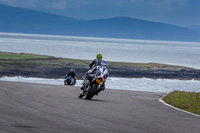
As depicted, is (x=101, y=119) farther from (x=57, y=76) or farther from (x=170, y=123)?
(x=57, y=76)

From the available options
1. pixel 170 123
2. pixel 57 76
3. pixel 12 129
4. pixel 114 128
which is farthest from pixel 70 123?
pixel 57 76

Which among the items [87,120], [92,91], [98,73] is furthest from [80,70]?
[87,120]

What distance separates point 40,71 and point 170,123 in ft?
179

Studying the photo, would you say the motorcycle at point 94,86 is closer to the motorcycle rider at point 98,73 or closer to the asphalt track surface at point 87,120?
the motorcycle rider at point 98,73

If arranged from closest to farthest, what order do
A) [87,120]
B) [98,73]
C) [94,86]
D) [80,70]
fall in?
[87,120], [94,86], [98,73], [80,70]

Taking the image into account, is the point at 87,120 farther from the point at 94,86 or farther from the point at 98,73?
the point at 98,73

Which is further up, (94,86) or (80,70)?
(80,70)

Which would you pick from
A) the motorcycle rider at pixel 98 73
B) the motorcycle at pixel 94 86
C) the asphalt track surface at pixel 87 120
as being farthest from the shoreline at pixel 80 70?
the asphalt track surface at pixel 87 120

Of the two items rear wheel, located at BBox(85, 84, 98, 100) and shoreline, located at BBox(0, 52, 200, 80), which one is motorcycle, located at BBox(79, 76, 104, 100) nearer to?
rear wheel, located at BBox(85, 84, 98, 100)

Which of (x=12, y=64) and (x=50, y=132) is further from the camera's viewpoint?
(x=12, y=64)

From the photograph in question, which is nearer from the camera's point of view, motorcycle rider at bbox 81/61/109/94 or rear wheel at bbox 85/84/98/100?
rear wheel at bbox 85/84/98/100

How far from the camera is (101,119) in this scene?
35.2ft

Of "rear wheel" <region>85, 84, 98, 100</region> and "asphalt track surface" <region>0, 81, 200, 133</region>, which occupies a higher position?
"rear wheel" <region>85, 84, 98, 100</region>

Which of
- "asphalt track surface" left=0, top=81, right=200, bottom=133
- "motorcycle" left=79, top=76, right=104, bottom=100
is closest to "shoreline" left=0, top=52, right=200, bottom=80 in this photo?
"motorcycle" left=79, top=76, right=104, bottom=100
